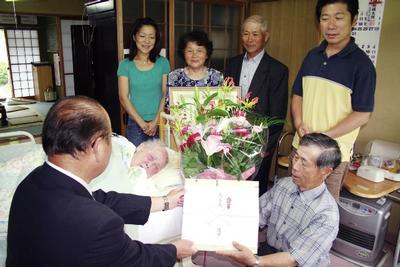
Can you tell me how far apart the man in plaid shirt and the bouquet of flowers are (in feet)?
1.00

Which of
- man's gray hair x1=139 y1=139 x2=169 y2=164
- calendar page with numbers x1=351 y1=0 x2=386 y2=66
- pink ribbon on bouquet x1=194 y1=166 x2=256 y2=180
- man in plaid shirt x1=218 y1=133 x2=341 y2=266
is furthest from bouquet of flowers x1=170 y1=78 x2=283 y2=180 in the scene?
calendar page with numbers x1=351 y1=0 x2=386 y2=66

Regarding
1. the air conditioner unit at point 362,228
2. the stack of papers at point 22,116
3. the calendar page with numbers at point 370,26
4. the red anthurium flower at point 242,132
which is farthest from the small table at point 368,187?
the stack of papers at point 22,116

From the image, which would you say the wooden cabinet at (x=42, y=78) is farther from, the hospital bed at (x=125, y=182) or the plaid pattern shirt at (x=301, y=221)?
the plaid pattern shirt at (x=301, y=221)

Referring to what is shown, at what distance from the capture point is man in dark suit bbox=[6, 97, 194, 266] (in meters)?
0.90

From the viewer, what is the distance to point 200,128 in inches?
50.3

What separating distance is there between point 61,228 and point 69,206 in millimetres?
60

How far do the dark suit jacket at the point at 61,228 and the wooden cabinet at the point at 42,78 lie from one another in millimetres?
8891

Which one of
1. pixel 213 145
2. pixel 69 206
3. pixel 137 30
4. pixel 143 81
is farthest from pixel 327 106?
pixel 69 206

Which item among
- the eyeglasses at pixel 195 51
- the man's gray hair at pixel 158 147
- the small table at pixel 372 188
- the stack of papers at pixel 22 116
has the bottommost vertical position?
the stack of papers at pixel 22 116

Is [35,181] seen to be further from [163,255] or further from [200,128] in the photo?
[200,128]

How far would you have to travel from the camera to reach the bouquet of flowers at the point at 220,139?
4.13 ft

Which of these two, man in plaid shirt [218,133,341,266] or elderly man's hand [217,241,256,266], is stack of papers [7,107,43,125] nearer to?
man in plaid shirt [218,133,341,266]

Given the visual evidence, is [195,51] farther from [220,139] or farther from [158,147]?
[220,139]

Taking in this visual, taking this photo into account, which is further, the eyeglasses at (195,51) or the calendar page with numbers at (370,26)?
the calendar page with numbers at (370,26)
